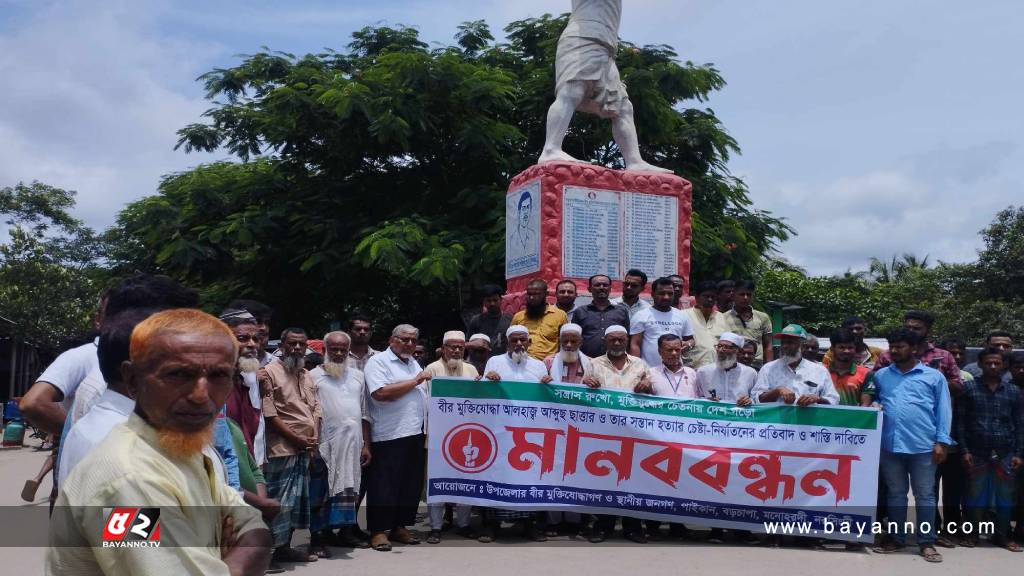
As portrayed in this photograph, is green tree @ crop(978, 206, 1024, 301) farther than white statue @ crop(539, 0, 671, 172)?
Yes

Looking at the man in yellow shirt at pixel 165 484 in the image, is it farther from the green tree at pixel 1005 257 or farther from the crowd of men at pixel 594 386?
the green tree at pixel 1005 257

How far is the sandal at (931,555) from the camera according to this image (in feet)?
19.2

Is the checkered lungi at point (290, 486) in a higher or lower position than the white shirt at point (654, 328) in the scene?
lower

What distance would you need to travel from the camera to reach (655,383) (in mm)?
6480

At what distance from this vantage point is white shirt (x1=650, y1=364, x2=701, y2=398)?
6477 mm

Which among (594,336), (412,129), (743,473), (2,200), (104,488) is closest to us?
(104,488)

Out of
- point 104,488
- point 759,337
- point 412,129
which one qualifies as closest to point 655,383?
point 759,337

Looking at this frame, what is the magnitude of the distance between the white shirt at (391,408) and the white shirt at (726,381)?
2168mm

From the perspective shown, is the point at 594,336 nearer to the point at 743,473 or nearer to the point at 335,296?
the point at 743,473

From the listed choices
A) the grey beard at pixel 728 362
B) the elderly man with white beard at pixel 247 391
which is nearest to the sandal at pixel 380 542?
the elderly man with white beard at pixel 247 391

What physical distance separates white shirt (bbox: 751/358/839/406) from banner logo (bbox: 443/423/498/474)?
2.03 m

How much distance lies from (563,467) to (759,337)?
8.30 ft

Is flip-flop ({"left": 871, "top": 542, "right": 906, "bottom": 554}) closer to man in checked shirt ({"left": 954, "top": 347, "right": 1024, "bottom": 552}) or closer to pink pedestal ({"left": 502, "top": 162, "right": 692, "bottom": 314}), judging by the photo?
man in checked shirt ({"left": 954, "top": 347, "right": 1024, "bottom": 552})

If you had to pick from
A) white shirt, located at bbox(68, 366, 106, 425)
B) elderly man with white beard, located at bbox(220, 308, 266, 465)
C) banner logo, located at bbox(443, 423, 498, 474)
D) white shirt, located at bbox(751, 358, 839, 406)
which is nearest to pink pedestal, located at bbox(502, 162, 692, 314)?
white shirt, located at bbox(751, 358, 839, 406)
